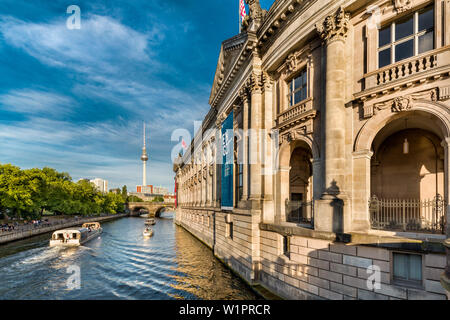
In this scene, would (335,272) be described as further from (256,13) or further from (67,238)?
(67,238)

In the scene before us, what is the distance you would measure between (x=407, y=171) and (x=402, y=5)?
9177 millimetres

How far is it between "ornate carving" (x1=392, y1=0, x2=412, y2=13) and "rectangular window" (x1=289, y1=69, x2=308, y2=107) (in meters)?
6.02

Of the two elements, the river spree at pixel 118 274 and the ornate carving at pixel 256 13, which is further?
the ornate carving at pixel 256 13

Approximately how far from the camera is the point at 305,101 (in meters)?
16.1

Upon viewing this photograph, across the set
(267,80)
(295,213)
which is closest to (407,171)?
(295,213)

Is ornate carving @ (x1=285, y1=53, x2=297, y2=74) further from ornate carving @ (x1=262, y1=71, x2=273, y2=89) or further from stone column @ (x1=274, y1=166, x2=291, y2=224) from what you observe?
stone column @ (x1=274, y1=166, x2=291, y2=224)

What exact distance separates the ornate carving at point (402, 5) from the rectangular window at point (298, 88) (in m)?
6.02

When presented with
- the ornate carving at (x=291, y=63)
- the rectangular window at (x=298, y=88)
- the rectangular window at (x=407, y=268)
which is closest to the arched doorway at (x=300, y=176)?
the rectangular window at (x=298, y=88)

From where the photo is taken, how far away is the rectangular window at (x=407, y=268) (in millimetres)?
10242

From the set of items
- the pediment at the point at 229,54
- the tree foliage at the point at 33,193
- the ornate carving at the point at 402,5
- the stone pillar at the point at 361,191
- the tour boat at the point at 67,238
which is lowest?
the tour boat at the point at 67,238

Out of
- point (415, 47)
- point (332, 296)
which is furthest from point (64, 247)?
point (415, 47)

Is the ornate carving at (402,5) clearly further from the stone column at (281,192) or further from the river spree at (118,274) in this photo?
the river spree at (118,274)

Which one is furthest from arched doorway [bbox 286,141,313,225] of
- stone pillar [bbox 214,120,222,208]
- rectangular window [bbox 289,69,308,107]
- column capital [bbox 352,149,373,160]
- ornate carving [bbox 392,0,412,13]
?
stone pillar [bbox 214,120,222,208]
